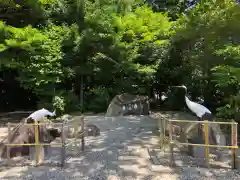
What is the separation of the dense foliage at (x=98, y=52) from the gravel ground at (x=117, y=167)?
4.51 metres

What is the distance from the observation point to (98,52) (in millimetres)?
10992

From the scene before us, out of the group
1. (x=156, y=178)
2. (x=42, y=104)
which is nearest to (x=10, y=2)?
(x=42, y=104)

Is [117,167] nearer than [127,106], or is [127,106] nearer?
[117,167]

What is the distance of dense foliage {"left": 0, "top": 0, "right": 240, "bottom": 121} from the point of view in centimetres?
948

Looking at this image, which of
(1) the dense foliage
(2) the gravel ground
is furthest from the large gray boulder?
(2) the gravel ground

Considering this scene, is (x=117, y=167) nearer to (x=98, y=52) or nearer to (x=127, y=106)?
(x=127, y=106)

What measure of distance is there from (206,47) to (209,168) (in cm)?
506

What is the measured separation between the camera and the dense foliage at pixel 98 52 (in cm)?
948

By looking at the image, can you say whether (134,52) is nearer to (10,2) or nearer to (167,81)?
(167,81)

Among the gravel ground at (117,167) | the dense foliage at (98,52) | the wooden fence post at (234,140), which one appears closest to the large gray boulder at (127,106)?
the dense foliage at (98,52)

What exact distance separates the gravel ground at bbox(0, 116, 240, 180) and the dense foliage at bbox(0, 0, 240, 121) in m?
4.51

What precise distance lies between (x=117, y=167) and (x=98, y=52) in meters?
7.30

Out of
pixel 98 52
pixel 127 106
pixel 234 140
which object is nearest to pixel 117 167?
pixel 234 140

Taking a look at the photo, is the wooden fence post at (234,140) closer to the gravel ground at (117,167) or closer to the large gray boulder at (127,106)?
the gravel ground at (117,167)
